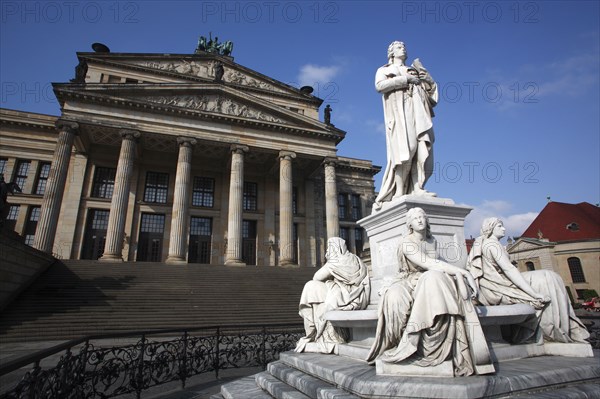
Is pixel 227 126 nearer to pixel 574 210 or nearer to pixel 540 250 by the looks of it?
pixel 540 250

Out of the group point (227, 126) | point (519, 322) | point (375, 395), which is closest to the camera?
point (375, 395)

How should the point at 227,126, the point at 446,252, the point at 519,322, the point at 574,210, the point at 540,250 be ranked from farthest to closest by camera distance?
the point at 574,210 < the point at 540,250 < the point at 227,126 < the point at 446,252 < the point at 519,322

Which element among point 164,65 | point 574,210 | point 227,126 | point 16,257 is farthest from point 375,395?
point 574,210

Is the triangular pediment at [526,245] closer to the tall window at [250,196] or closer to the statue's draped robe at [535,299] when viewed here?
the tall window at [250,196]

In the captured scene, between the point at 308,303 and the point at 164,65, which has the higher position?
the point at 164,65

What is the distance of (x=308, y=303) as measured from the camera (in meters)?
4.27

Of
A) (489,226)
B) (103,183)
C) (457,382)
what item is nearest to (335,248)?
(489,226)

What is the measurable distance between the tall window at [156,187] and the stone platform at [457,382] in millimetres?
27940

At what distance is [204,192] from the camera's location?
30.1 meters

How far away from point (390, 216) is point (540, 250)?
41.4m

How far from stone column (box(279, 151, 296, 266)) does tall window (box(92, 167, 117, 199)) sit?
14607 mm

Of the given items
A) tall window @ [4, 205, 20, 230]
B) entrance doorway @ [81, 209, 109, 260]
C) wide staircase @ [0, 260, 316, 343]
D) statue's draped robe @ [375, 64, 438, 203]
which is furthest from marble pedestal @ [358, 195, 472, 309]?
tall window @ [4, 205, 20, 230]

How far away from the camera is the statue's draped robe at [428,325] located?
8.11ft

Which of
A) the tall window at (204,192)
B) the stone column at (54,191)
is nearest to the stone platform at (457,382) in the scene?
the stone column at (54,191)
